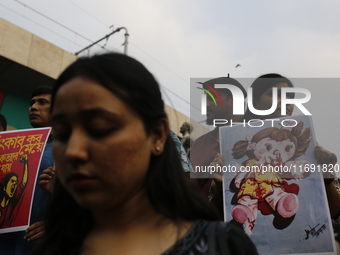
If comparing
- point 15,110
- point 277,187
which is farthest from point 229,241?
point 15,110

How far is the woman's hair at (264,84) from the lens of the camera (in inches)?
107

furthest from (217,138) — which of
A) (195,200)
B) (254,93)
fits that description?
(195,200)

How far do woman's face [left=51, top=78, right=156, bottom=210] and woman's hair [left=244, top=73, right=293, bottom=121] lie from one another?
187cm

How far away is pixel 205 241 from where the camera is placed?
0.94 metres

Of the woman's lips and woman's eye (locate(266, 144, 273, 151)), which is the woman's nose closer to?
the woman's lips

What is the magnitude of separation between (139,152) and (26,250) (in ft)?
4.85

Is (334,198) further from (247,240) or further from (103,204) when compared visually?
(103,204)

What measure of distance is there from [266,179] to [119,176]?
5.30ft

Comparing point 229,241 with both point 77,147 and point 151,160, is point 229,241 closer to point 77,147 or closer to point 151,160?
point 151,160

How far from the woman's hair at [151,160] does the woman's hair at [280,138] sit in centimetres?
139

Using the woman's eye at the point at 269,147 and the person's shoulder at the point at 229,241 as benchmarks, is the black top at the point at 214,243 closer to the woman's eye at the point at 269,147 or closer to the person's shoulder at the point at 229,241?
the person's shoulder at the point at 229,241

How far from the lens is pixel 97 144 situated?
93cm

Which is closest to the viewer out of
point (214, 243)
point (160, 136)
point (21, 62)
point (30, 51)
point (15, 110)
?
point (214, 243)

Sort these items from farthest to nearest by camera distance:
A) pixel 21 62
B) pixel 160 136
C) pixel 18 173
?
pixel 21 62 < pixel 18 173 < pixel 160 136
